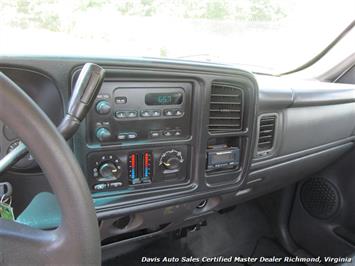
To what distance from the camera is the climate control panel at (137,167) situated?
1046 millimetres

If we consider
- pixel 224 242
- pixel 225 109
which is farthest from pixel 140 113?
pixel 224 242

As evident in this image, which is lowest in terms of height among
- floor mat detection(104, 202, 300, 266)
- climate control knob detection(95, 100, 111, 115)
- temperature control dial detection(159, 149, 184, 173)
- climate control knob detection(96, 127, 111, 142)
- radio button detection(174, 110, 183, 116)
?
floor mat detection(104, 202, 300, 266)

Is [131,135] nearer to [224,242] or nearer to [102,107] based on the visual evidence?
[102,107]

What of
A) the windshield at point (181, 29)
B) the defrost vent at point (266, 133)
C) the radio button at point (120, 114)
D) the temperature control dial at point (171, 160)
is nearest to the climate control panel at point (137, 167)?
the temperature control dial at point (171, 160)

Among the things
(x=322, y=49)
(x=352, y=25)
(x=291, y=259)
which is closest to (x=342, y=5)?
(x=352, y=25)

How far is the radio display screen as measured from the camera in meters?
1.07

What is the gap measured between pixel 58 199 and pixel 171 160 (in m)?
0.58

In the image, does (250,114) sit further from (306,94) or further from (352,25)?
(352,25)

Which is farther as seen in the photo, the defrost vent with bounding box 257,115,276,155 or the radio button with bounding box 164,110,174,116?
the defrost vent with bounding box 257,115,276,155

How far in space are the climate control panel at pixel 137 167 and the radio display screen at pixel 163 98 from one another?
143 millimetres

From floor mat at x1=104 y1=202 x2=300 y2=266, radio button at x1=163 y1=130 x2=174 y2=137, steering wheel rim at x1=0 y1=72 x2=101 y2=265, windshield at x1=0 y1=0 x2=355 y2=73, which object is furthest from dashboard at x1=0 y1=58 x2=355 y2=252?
floor mat at x1=104 y1=202 x2=300 y2=266

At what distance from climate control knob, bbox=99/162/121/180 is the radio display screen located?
0.67 ft

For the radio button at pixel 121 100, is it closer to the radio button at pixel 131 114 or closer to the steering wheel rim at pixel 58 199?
the radio button at pixel 131 114

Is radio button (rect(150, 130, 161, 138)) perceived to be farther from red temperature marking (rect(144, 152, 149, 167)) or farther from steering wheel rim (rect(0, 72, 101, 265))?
steering wheel rim (rect(0, 72, 101, 265))
